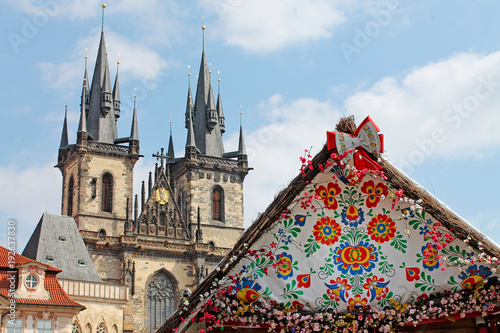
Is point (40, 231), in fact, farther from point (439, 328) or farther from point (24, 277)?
point (439, 328)

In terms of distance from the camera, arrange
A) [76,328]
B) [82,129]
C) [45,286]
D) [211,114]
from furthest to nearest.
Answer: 1. [211,114]
2. [82,129]
3. [76,328]
4. [45,286]

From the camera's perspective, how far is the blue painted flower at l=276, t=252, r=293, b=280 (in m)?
5.61

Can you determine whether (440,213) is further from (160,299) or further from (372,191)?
(160,299)

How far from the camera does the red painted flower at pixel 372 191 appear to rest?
18.5 ft

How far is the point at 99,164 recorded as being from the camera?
41688 millimetres

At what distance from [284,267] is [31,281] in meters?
16.6

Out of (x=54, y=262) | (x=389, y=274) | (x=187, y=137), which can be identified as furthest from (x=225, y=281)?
(x=187, y=137)

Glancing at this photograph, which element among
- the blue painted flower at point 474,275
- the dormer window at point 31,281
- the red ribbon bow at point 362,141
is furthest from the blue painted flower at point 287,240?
the dormer window at point 31,281

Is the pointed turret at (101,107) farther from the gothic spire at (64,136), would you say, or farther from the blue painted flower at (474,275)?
the blue painted flower at (474,275)

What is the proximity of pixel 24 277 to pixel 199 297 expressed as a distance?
53.8ft

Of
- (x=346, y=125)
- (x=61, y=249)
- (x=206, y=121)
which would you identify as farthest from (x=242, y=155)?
(x=346, y=125)

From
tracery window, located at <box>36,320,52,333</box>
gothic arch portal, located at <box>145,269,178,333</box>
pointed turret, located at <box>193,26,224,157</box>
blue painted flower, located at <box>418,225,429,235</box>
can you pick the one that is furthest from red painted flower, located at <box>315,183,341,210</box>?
pointed turret, located at <box>193,26,224,157</box>

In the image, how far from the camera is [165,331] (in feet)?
17.8

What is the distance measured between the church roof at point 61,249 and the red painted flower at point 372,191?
24261mm
